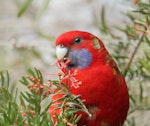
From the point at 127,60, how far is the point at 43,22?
8.34 feet

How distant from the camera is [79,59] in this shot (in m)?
1.97

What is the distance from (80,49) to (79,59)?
7 cm

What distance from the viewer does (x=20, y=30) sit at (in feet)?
13.3

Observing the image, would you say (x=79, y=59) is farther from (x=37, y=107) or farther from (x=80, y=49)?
(x=37, y=107)

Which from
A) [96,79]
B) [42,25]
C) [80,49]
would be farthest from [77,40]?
[42,25]

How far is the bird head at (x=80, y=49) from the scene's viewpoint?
6.45 feet

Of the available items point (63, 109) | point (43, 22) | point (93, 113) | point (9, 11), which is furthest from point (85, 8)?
point (63, 109)

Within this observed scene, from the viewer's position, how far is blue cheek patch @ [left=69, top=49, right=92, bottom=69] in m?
1.97

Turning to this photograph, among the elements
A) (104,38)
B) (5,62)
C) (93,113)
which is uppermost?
(104,38)

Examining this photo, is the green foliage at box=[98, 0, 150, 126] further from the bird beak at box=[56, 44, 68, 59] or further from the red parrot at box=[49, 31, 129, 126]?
the bird beak at box=[56, 44, 68, 59]

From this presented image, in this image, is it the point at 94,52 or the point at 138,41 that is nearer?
the point at 138,41

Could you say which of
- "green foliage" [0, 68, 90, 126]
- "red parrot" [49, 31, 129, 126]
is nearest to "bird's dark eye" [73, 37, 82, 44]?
"red parrot" [49, 31, 129, 126]

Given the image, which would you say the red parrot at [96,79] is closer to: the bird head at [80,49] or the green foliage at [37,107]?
the bird head at [80,49]

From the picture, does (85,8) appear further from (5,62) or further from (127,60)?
(127,60)
